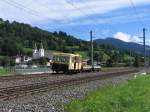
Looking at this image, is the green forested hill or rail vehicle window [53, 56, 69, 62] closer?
rail vehicle window [53, 56, 69, 62]

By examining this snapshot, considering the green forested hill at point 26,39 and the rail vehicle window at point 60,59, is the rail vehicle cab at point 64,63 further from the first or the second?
the green forested hill at point 26,39

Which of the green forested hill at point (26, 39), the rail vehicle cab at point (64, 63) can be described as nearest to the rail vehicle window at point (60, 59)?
the rail vehicle cab at point (64, 63)

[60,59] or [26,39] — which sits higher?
[26,39]

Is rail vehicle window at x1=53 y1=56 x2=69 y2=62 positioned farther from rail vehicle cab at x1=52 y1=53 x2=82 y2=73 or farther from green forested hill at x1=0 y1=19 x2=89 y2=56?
green forested hill at x1=0 y1=19 x2=89 y2=56

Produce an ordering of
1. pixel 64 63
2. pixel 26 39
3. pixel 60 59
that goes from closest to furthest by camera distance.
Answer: pixel 64 63 → pixel 60 59 → pixel 26 39

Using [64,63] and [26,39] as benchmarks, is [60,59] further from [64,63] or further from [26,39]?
[26,39]

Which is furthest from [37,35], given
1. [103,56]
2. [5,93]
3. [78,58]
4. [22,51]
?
[5,93]

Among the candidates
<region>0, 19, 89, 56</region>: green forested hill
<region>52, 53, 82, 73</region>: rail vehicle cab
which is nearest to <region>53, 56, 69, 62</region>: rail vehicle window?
<region>52, 53, 82, 73</region>: rail vehicle cab

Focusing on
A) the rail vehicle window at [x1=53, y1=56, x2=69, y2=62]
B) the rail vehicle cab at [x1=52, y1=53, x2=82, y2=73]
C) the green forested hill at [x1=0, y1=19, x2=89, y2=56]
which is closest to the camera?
the rail vehicle cab at [x1=52, y1=53, x2=82, y2=73]

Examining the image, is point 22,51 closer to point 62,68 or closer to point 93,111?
point 62,68

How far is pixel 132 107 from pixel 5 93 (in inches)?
346

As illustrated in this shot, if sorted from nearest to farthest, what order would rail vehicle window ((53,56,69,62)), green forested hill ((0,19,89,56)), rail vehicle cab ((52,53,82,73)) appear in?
rail vehicle cab ((52,53,82,73))
rail vehicle window ((53,56,69,62))
green forested hill ((0,19,89,56))

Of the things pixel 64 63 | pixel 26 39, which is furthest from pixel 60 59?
pixel 26 39

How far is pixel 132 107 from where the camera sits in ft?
58.9
